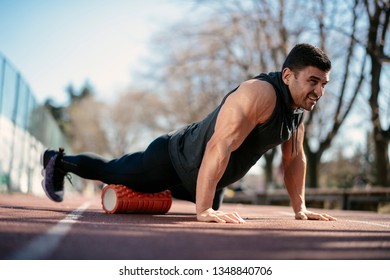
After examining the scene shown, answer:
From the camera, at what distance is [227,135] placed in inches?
177

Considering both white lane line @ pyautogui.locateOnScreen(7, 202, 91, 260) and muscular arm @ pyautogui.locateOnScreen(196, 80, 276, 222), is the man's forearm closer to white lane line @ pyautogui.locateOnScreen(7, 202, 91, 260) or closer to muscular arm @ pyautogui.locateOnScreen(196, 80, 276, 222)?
muscular arm @ pyautogui.locateOnScreen(196, 80, 276, 222)

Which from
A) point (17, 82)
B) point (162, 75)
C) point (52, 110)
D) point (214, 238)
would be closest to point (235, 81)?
point (162, 75)

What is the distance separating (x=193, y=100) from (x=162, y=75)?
34.2 feet

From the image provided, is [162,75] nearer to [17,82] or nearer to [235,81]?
[235,81]

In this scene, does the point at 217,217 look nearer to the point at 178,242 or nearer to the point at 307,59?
the point at 178,242

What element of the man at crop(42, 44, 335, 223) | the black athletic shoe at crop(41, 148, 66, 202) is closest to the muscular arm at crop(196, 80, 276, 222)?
the man at crop(42, 44, 335, 223)

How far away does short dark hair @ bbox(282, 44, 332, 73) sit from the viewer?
4605 millimetres

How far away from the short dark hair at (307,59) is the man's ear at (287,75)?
0.10 ft

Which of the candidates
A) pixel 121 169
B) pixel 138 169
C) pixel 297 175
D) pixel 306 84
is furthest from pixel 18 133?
pixel 306 84

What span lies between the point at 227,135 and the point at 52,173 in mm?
2613

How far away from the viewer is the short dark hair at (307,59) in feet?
15.1

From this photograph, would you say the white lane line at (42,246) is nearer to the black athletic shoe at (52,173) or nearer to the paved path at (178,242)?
the paved path at (178,242)

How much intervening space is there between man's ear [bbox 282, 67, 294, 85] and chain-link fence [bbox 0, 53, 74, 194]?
10.7 metres
